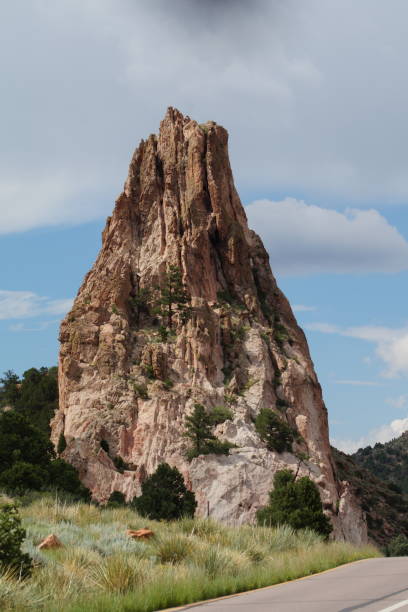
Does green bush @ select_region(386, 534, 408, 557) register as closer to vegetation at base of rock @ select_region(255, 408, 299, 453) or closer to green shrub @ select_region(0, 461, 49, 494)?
vegetation at base of rock @ select_region(255, 408, 299, 453)

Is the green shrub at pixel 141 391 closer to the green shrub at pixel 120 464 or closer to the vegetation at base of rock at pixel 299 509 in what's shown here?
the green shrub at pixel 120 464

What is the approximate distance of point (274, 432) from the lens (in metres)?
67.8

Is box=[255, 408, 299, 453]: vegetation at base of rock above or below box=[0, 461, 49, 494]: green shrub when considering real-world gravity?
above

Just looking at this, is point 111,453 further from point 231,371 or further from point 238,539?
point 238,539

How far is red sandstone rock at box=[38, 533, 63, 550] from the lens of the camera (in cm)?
1642

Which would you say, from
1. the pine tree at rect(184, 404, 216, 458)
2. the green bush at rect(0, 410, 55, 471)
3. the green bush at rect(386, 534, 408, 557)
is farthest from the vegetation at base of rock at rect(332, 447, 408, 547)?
the green bush at rect(0, 410, 55, 471)

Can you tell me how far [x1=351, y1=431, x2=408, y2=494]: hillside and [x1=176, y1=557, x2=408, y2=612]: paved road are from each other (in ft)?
452

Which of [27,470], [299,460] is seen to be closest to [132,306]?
[299,460]

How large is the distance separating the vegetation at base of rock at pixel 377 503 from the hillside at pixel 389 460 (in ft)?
138

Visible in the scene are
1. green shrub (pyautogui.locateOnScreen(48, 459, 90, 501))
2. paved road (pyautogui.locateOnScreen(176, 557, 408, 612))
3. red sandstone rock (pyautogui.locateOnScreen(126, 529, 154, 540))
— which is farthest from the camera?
green shrub (pyautogui.locateOnScreen(48, 459, 90, 501))

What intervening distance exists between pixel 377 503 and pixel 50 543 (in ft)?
282

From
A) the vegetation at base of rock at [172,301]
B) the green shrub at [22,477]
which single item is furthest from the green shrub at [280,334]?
the green shrub at [22,477]

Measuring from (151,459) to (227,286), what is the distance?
24.1 meters

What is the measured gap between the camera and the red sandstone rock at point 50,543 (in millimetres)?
16422
